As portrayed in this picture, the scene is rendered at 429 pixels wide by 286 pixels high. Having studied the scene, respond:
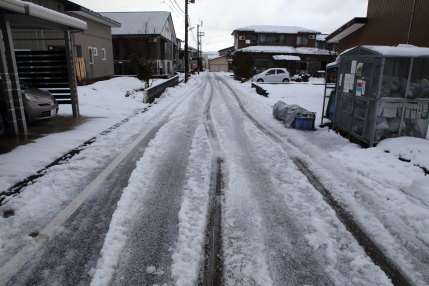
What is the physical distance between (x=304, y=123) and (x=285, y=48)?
42236 mm

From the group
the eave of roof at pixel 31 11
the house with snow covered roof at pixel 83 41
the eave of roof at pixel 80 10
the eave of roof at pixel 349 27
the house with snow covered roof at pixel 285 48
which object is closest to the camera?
the eave of roof at pixel 31 11

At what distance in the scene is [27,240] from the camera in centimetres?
329

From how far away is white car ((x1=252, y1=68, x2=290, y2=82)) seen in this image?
31102 mm

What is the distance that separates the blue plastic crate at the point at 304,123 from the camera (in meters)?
9.39

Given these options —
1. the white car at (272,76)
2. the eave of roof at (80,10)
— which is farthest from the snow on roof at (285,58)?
the eave of roof at (80,10)

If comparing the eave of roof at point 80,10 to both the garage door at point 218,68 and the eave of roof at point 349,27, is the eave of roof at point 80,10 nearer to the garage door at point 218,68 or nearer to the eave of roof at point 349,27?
the eave of roof at point 349,27

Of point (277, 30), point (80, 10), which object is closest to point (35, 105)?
point (80, 10)

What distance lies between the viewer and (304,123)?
945 centimetres

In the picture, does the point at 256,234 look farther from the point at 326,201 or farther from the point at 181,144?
the point at 181,144

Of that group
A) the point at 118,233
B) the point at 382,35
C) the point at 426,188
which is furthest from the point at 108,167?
the point at 382,35

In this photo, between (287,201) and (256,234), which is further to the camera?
(287,201)

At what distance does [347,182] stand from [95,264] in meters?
4.18

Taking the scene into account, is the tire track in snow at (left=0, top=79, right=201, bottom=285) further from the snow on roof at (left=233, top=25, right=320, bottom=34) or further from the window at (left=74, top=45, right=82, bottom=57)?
the snow on roof at (left=233, top=25, right=320, bottom=34)

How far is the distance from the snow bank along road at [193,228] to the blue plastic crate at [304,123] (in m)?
3.31
